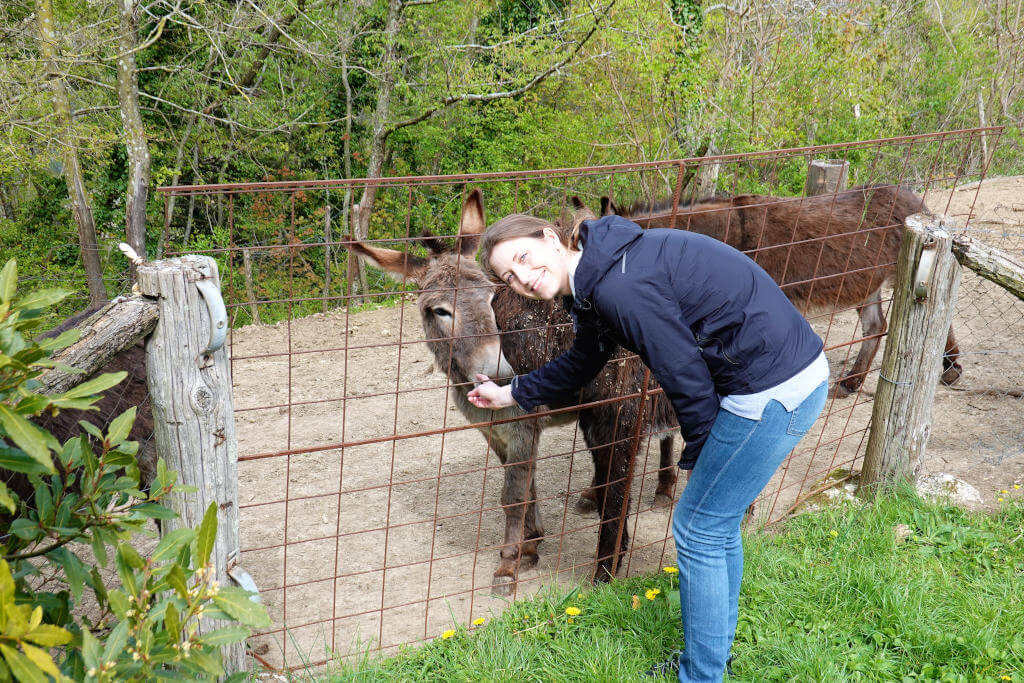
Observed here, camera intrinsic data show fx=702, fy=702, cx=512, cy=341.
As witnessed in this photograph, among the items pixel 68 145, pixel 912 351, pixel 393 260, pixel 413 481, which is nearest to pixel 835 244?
pixel 912 351

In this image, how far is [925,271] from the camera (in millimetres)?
3354

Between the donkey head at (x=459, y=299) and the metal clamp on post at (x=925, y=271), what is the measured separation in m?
2.01

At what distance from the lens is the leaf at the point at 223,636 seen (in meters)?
1.52

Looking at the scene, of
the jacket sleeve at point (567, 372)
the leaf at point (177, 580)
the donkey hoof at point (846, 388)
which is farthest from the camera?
the donkey hoof at point (846, 388)

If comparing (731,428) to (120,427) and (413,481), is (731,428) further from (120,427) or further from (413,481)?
(120,427)

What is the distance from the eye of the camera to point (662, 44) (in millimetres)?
8906

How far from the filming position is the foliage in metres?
1.22

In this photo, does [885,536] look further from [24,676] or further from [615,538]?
[24,676]

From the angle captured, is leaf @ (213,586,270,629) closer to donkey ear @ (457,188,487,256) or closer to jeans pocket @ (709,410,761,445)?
jeans pocket @ (709,410,761,445)

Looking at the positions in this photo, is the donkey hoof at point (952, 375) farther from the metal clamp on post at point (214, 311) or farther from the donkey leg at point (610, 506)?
the metal clamp on post at point (214, 311)

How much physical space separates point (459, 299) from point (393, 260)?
A: 0.37 metres

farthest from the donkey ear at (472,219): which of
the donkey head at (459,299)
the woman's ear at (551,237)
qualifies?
the woman's ear at (551,237)

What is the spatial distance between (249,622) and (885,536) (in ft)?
9.65

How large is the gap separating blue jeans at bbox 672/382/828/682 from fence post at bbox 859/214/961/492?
61.8 inches
